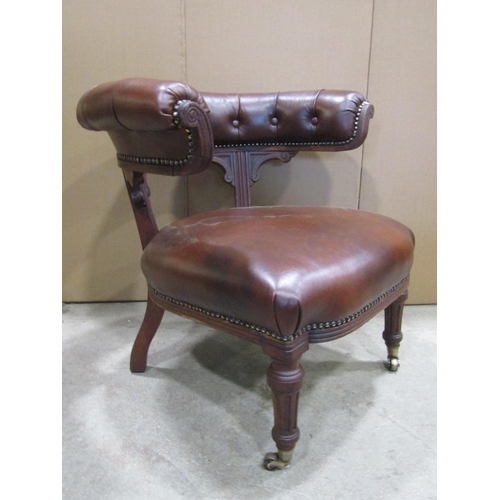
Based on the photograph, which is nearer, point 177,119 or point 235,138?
point 177,119

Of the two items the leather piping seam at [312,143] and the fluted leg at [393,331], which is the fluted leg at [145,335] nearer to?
the leather piping seam at [312,143]

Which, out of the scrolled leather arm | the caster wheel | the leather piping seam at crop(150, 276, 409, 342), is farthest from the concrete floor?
the scrolled leather arm

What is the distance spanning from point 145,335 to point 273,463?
1.74ft

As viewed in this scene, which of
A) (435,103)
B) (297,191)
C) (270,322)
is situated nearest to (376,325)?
(297,191)

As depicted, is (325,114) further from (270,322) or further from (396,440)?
(396,440)

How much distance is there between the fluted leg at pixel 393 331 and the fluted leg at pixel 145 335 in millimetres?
665

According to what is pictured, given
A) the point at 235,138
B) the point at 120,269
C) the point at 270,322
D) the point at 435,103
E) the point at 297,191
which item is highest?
the point at 435,103

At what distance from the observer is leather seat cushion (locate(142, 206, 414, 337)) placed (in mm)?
765

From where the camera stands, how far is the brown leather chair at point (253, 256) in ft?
2.57

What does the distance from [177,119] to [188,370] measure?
0.81 meters

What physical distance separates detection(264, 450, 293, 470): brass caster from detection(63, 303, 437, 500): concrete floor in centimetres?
2

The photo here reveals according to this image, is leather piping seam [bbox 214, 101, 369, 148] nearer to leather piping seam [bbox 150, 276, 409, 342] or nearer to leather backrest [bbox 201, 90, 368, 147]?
leather backrest [bbox 201, 90, 368, 147]

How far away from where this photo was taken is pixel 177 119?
2.70ft

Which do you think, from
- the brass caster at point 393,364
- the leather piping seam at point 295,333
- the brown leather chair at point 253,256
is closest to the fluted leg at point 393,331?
the brass caster at point 393,364
